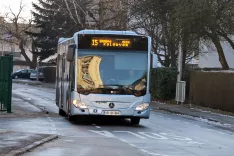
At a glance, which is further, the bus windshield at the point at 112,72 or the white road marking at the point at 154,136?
the bus windshield at the point at 112,72

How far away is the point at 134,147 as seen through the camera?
13.6 meters

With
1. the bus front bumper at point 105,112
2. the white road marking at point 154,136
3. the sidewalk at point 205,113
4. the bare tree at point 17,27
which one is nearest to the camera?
the white road marking at point 154,136

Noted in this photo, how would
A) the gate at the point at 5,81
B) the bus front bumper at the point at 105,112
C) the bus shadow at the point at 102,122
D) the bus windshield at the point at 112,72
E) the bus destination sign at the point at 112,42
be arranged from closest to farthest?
the bus front bumper at the point at 105,112, the bus windshield at the point at 112,72, the bus destination sign at the point at 112,42, the bus shadow at the point at 102,122, the gate at the point at 5,81

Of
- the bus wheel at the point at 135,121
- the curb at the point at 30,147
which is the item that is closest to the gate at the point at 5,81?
the bus wheel at the point at 135,121

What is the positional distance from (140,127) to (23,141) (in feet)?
21.1

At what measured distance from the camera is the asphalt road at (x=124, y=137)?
12.9 meters

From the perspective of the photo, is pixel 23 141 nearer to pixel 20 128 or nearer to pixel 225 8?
pixel 20 128

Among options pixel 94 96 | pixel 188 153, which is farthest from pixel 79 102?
pixel 188 153

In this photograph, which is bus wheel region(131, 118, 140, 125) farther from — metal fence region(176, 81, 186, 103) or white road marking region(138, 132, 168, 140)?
metal fence region(176, 81, 186, 103)

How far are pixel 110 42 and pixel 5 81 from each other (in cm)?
521

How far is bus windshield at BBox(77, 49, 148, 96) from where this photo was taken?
18672 millimetres

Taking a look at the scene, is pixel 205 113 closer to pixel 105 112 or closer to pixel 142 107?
pixel 142 107

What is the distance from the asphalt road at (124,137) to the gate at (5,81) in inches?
63.6

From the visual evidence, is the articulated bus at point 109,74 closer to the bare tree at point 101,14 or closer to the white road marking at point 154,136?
the white road marking at point 154,136
